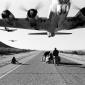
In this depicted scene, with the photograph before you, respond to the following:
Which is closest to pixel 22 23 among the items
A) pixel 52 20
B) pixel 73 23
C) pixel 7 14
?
pixel 7 14

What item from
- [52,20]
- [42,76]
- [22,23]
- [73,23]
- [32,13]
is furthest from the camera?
[22,23]

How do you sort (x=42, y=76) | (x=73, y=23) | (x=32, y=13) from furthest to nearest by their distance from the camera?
(x=73, y=23)
(x=32, y=13)
(x=42, y=76)

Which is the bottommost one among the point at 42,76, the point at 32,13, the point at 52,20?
the point at 42,76

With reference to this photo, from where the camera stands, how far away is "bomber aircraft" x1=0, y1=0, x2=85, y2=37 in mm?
19156

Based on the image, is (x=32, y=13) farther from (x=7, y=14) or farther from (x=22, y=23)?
(x=22, y=23)

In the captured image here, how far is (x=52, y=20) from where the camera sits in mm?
22297

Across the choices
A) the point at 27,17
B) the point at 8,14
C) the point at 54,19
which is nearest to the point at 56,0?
the point at 54,19

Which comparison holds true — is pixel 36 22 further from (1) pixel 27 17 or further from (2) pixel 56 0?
(2) pixel 56 0

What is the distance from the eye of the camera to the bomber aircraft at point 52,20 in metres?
19.2

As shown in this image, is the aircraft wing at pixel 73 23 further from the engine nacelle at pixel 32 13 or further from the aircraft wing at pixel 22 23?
the engine nacelle at pixel 32 13

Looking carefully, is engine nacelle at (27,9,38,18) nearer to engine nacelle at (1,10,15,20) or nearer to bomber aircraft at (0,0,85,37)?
bomber aircraft at (0,0,85,37)

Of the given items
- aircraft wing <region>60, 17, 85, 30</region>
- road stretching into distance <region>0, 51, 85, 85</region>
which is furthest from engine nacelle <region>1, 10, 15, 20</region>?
road stretching into distance <region>0, 51, 85, 85</region>

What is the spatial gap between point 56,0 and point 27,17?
7.41 metres

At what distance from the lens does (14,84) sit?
385 inches
